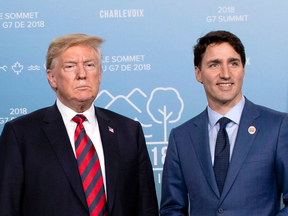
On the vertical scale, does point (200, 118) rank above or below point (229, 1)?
below

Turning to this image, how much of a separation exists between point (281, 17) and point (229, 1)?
0.45 m

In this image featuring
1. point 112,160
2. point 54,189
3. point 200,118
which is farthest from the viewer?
point 200,118

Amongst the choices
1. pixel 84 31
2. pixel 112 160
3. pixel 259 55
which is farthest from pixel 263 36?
pixel 112 160

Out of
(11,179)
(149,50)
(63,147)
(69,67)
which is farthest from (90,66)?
(149,50)

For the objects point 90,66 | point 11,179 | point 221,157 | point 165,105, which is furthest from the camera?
point 165,105

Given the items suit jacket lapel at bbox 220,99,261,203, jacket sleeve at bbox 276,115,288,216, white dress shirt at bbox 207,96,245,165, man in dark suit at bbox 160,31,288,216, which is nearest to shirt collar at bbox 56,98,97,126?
man in dark suit at bbox 160,31,288,216

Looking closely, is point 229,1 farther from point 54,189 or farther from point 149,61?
point 54,189

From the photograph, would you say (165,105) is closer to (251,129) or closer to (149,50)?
(149,50)

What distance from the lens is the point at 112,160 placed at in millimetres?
2416

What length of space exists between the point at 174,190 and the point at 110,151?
1.49 ft

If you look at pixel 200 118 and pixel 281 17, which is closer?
pixel 200 118

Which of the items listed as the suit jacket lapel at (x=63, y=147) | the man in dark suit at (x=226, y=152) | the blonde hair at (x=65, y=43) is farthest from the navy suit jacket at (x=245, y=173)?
the blonde hair at (x=65, y=43)

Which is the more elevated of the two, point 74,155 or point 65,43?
point 65,43

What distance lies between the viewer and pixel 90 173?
2.34 m
